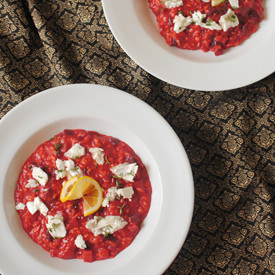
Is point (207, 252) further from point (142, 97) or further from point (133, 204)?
point (142, 97)

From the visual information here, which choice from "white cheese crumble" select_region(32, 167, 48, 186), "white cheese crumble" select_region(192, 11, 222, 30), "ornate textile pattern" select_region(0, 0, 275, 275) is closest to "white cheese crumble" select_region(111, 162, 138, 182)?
"white cheese crumble" select_region(32, 167, 48, 186)

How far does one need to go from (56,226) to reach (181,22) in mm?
1958

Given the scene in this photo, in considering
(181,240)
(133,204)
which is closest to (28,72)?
(133,204)

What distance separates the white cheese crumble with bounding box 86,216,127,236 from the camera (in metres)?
3.36

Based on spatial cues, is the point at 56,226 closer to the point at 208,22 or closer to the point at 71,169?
the point at 71,169

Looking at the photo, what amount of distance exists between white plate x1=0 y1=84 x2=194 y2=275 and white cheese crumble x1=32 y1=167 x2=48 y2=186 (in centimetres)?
17

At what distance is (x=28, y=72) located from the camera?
3914 millimetres

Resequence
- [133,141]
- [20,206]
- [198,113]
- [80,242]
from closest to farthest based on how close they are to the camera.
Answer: [80,242]
[20,206]
[133,141]
[198,113]

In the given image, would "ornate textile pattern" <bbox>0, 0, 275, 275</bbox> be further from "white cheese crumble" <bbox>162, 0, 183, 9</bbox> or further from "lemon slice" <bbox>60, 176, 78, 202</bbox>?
"lemon slice" <bbox>60, 176, 78, 202</bbox>

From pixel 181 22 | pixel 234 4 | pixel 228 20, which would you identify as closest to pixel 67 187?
pixel 181 22

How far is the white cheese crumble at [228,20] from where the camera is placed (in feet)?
11.6

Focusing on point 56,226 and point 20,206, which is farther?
point 20,206

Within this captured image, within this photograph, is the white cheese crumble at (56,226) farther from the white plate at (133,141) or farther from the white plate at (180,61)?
the white plate at (180,61)

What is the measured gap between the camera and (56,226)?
3354mm
